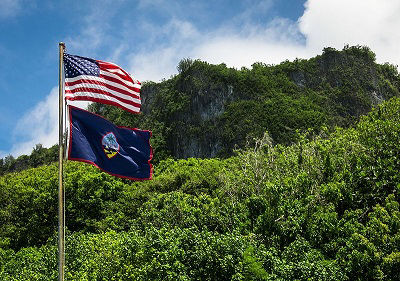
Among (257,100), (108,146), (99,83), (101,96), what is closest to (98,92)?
(101,96)

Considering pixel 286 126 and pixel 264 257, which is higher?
pixel 286 126

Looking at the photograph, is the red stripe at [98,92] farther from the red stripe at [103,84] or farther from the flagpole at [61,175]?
the flagpole at [61,175]

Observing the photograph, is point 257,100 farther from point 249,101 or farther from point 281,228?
point 281,228

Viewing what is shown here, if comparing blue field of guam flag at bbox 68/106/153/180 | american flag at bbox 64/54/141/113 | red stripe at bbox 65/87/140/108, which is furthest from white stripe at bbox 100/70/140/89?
blue field of guam flag at bbox 68/106/153/180

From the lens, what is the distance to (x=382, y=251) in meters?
15.7

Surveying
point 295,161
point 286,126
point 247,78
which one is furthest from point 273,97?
point 295,161

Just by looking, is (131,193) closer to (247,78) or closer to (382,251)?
(382,251)

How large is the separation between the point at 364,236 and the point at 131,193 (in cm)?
2358

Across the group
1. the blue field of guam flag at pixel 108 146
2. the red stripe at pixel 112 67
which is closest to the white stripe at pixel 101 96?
the blue field of guam flag at pixel 108 146

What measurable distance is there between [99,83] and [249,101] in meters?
80.4

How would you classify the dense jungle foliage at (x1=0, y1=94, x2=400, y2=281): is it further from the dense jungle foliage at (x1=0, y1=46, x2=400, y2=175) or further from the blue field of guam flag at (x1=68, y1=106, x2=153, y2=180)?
the dense jungle foliage at (x1=0, y1=46, x2=400, y2=175)

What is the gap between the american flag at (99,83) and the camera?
32.6ft

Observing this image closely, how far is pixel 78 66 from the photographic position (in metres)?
9.98

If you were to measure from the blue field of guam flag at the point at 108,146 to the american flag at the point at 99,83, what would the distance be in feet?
1.40
